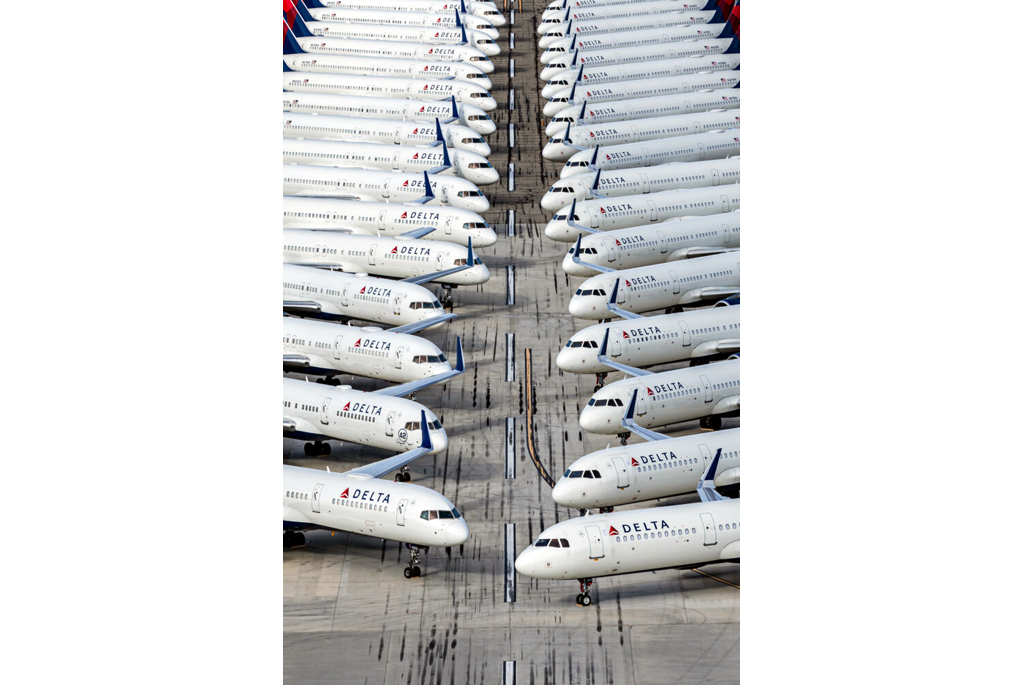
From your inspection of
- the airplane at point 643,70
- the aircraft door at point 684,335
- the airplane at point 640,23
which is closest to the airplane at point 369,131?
the airplane at point 643,70

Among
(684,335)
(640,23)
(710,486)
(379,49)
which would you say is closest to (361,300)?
(684,335)

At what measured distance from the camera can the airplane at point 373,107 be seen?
9425 centimetres

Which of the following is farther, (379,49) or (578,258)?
(379,49)

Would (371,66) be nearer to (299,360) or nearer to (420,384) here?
(299,360)

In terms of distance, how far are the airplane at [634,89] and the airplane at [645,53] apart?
585 centimetres

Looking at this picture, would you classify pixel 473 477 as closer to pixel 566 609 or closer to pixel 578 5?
pixel 566 609

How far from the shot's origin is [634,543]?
49.5 meters

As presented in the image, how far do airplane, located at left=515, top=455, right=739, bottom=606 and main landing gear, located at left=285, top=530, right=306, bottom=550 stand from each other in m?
9.46

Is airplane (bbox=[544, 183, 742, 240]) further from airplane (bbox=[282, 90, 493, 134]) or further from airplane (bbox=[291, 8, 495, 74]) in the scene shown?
airplane (bbox=[291, 8, 495, 74])

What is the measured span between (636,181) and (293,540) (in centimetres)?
3687

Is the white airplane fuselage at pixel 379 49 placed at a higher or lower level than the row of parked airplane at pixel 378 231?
higher

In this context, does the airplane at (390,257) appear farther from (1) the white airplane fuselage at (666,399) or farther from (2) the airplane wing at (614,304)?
(1) the white airplane fuselage at (666,399)

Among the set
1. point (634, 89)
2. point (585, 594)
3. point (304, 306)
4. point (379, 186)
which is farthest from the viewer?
point (634, 89)

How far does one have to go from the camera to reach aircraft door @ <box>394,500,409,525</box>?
51.4 m
